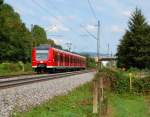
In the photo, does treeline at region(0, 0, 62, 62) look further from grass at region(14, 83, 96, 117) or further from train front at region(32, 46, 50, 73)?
grass at region(14, 83, 96, 117)

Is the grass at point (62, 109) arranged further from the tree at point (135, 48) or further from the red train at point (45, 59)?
the tree at point (135, 48)

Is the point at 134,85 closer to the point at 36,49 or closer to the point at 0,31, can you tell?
the point at 36,49

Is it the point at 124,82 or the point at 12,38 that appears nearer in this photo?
the point at 124,82

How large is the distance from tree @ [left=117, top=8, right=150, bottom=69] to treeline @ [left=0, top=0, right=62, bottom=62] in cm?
1911

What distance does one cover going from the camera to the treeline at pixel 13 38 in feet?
289

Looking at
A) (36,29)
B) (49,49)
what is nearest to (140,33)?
(49,49)

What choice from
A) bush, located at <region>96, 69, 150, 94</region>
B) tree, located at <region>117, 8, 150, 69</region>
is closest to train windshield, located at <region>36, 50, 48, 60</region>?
tree, located at <region>117, 8, 150, 69</region>

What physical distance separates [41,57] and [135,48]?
1691 centimetres

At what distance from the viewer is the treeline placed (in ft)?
289

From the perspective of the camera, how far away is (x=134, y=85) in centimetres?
2894

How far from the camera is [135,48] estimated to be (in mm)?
66438

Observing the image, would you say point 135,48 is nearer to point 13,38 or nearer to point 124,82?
point 13,38

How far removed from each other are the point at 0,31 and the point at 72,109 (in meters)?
71.5

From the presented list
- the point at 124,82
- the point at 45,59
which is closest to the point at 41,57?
the point at 45,59
